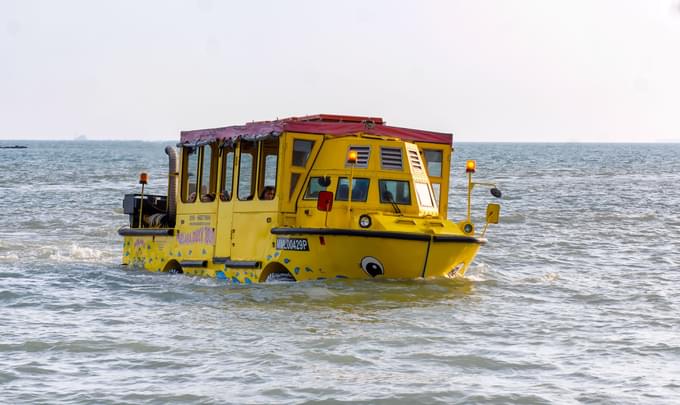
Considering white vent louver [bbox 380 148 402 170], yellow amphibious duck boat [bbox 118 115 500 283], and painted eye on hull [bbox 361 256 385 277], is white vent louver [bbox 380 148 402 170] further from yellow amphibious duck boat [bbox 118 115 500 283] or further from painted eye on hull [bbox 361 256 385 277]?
painted eye on hull [bbox 361 256 385 277]

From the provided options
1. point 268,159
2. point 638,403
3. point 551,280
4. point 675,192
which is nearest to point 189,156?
point 268,159

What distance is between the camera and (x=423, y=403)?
9.24m

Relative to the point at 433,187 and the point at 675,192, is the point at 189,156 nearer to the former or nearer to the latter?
the point at 433,187

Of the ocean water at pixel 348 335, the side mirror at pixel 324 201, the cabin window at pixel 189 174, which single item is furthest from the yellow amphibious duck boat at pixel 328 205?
the cabin window at pixel 189 174

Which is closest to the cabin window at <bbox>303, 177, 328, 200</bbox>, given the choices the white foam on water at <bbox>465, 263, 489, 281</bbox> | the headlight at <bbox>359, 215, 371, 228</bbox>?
the headlight at <bbox>359, 215, 371, 228</bbox>

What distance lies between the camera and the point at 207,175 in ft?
59.9

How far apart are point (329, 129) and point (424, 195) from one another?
64.1 inches

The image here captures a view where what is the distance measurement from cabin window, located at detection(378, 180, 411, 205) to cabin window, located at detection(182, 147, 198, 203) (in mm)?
3759

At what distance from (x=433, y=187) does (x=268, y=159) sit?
94.1 inches

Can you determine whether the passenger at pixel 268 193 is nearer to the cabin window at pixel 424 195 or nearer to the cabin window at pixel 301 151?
the cabin window at pixel 301 151

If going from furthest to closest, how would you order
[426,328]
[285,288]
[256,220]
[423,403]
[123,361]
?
1. [256,220]
2. [285,288]
3. [426,328]
4. [123,361]
5. [423,403]

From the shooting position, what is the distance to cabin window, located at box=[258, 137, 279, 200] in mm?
16219

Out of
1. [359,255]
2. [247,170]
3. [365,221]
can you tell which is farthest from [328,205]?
[247,170]

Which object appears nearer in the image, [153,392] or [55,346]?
[153,392]
